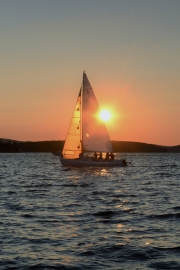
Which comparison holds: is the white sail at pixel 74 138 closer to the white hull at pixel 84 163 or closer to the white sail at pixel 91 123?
the white sail at pixel 91 123

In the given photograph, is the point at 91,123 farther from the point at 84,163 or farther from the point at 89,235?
the point at 89,235

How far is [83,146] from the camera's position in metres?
73.2

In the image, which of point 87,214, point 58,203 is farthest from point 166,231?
point 58,203

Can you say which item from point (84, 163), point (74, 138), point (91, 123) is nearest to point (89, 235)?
point (84, 163)

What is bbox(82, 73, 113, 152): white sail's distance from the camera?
73.2 m

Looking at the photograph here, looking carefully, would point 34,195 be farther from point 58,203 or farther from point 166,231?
point 166,231

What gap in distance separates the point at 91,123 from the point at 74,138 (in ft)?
12.0

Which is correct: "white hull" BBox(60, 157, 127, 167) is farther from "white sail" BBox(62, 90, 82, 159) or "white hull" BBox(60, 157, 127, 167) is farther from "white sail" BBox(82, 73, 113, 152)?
"white sail" BBox(82, 73, 113, 152)

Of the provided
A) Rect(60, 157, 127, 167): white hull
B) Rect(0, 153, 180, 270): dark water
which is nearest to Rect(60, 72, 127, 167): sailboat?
Rect(60, 157, 127, 167): white hull

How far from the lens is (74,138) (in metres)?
73.1

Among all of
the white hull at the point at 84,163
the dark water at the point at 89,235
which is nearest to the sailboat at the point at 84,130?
the white hull at the point at 84,163

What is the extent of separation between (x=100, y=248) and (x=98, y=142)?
58.1 meters

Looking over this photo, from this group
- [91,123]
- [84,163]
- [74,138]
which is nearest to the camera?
[84,163]

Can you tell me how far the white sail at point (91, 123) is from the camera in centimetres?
7325
